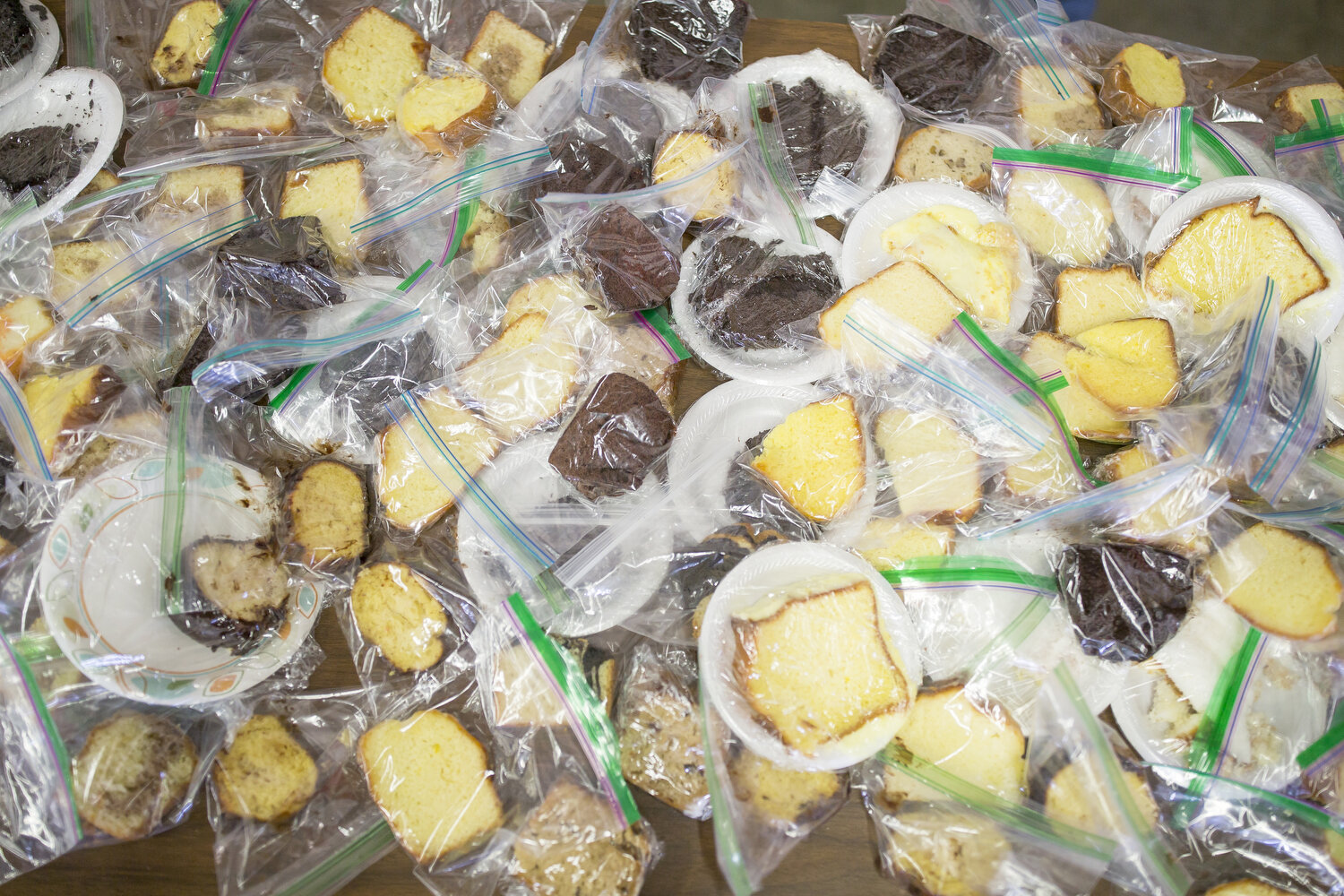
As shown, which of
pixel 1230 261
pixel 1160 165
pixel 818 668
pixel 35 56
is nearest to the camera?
pixel 818 668

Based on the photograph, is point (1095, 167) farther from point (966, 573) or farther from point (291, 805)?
point (291, 805)

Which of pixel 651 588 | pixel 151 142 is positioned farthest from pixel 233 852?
pixel 151 142

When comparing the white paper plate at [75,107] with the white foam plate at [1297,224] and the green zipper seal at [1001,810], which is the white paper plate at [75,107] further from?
the white foam plate at [1297,224]

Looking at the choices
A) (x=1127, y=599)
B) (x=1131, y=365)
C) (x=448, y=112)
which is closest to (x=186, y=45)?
(x=448, y=112)

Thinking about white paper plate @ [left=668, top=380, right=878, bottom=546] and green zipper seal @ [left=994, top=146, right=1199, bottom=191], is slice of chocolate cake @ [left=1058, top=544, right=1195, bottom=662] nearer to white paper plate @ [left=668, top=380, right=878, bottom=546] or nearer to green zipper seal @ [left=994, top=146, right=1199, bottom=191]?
white paper plate @ [left=668, top=380, right=878, bottom=546]

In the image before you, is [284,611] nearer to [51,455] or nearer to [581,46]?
[51,455]

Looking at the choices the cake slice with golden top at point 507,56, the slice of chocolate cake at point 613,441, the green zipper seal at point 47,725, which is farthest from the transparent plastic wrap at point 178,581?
the cake slice with golden top at point 507,56
